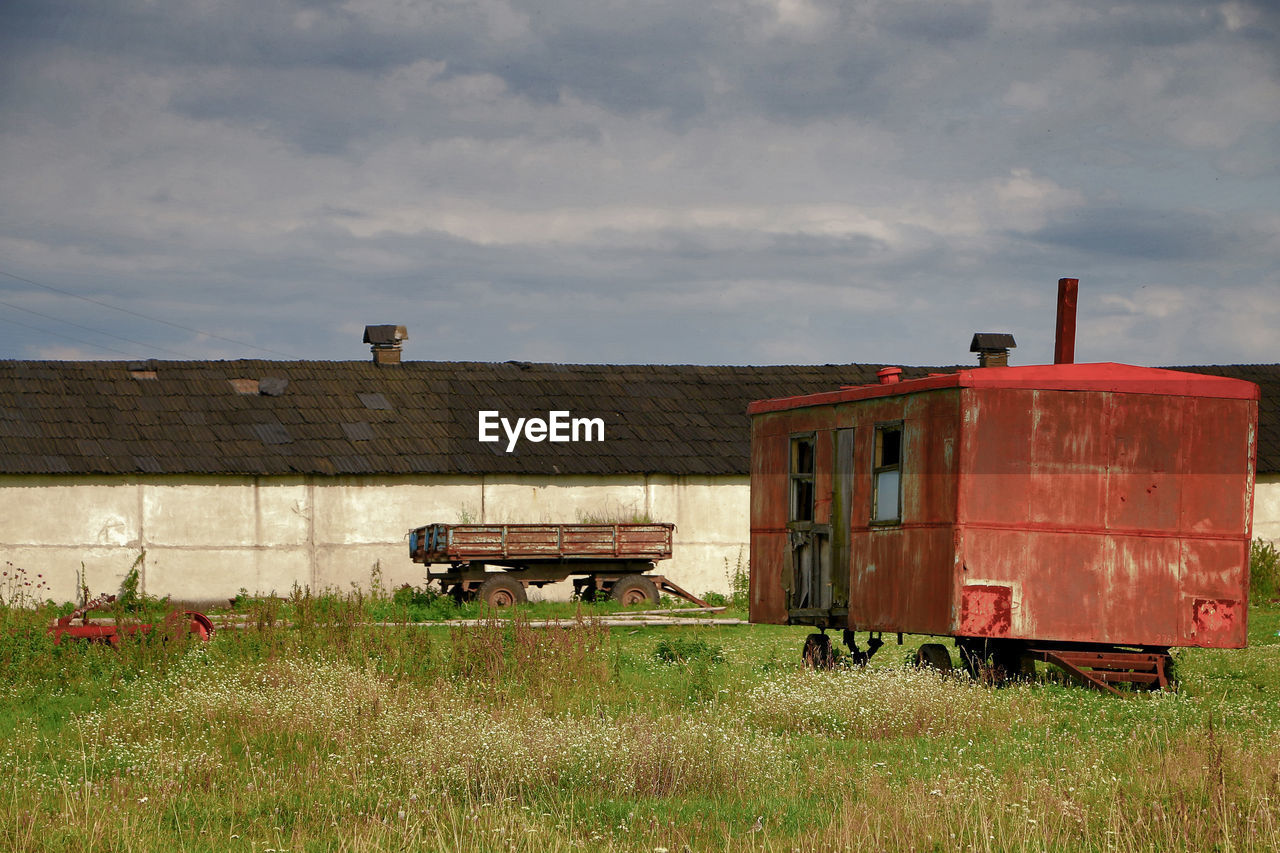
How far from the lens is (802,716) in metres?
10.8

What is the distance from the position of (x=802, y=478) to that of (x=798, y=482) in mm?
145

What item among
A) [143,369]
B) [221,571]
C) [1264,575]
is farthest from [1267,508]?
[143,369]

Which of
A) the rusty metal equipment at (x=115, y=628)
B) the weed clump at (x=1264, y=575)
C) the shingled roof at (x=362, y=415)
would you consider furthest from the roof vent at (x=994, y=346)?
the rusty metal equipment at (x=115, y=628)

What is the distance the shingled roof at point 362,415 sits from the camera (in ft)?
87.4

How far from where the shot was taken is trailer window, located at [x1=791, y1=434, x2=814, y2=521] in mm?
15797

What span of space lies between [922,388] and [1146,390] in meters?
2.04

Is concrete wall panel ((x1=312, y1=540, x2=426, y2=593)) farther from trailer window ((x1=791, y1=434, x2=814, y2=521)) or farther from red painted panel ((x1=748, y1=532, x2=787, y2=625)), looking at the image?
trailer window ((x1=791, y1=434, x2=814, y2=521))

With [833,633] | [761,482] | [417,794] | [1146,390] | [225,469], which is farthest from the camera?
[225,469]

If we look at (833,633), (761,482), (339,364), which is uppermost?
(339,364)

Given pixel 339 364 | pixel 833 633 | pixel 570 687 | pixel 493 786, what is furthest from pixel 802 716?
pixel 339 364

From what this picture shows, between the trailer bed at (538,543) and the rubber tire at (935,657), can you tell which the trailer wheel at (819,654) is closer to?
the rubber tire at (935,657)

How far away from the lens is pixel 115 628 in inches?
560

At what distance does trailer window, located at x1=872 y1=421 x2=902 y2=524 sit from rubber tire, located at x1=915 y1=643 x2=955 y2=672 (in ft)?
4.28

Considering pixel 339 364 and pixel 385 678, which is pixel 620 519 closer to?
pixel 339 364
